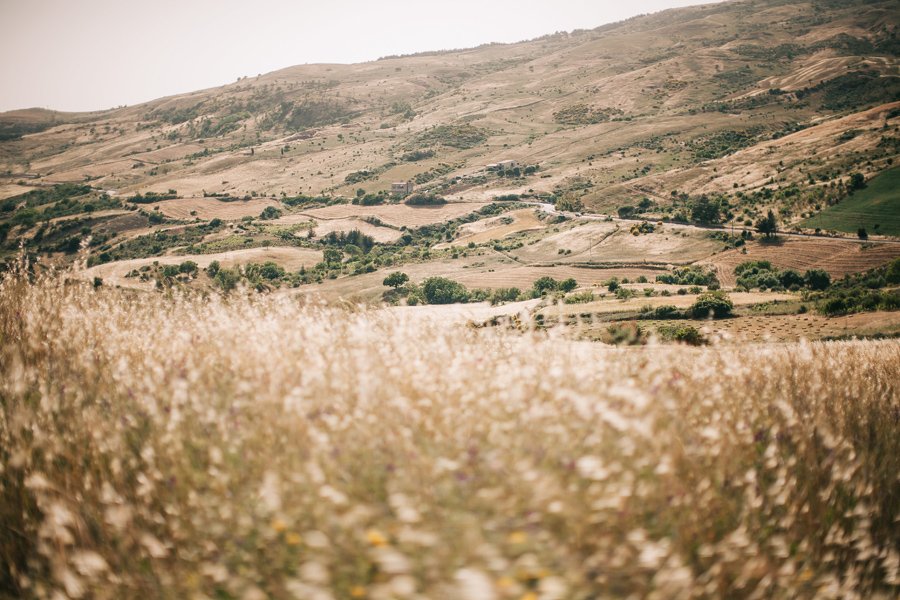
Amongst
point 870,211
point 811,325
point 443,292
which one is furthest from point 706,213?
point 811,325

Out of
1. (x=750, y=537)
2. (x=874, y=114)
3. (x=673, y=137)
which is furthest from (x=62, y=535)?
(x=673, y=137)

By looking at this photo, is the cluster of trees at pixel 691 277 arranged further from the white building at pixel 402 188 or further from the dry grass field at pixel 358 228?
the white building at pixel 402 188

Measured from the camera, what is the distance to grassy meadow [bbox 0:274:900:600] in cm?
273

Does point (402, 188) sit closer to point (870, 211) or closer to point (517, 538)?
point (870, 211)

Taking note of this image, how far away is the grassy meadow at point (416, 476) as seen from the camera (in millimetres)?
2729

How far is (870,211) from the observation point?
10912cm

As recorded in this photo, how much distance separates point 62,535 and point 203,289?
6.61m

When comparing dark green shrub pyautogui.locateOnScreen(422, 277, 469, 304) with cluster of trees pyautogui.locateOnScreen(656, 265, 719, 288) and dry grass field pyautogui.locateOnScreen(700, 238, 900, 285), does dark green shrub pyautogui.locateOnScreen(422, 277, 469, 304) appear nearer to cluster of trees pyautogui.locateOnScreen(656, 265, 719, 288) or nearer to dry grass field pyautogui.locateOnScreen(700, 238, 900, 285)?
cluster of trees pyautogui.locateOnScreen(656, 265, 719, 288)

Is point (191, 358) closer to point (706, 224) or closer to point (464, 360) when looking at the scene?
point (464, 360)

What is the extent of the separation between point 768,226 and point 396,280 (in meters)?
75.9

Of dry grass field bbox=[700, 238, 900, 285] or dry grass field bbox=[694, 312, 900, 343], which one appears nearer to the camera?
dry grass field bbox=[694, 312, 900, 343]

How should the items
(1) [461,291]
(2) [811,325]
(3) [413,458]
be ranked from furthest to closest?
1. (1) [461,291]
2. (2) [811,325]
3. (3) [413,458]

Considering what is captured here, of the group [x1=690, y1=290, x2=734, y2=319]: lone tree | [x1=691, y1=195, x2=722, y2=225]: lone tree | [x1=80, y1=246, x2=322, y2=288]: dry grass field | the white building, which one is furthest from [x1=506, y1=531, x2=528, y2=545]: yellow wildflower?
the white building

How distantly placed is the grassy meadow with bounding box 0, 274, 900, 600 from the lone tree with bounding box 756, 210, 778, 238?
123 meters
